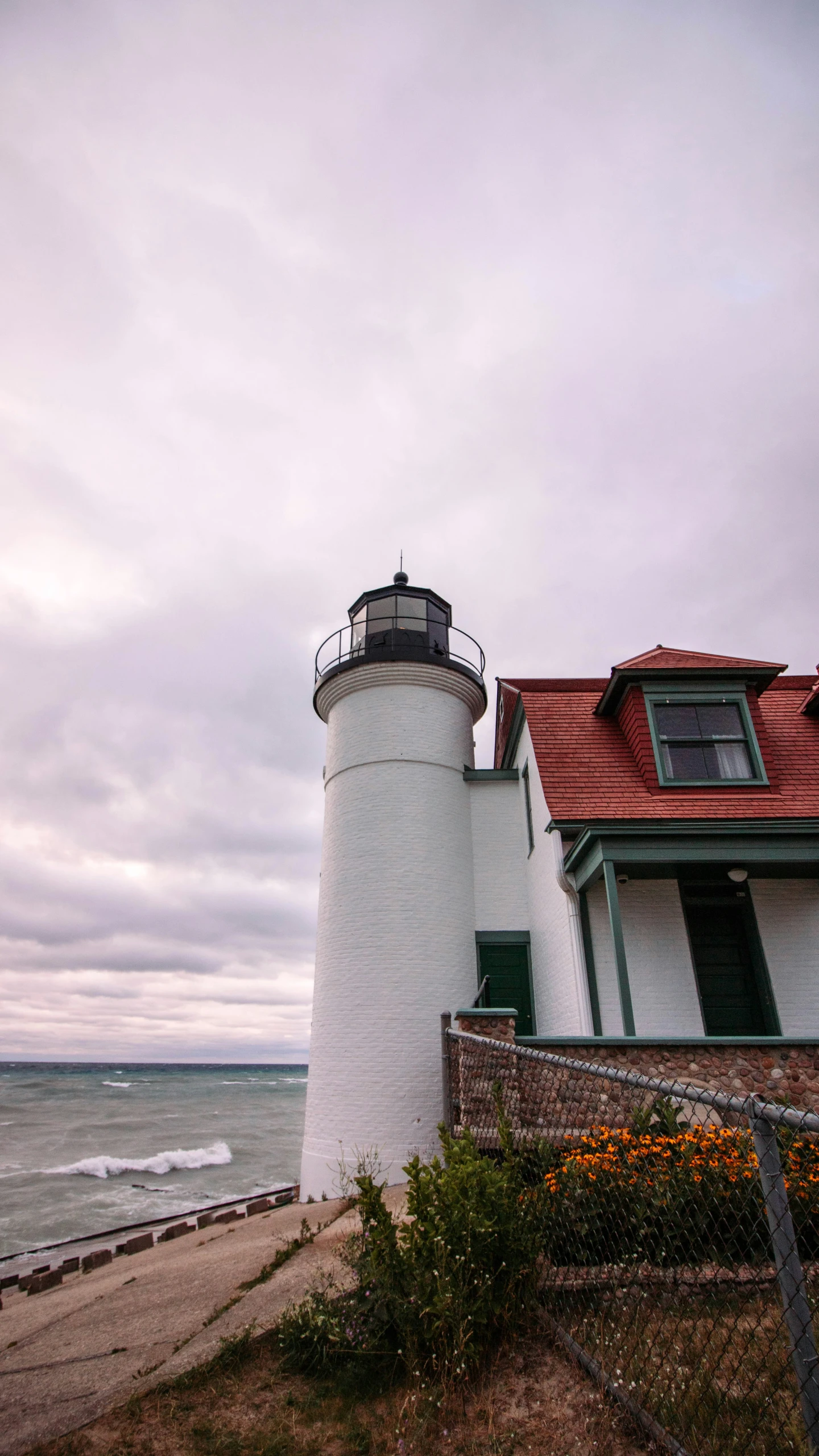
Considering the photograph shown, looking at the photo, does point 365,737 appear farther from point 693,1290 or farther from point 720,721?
point 693,1290

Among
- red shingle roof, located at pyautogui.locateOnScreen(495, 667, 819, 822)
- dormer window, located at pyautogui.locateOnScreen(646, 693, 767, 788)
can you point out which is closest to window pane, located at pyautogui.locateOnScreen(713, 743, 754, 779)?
dormer window, located at pyautogui.locateOnScreen(646, 693, 767, 788)

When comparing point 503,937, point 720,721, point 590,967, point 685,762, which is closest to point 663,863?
point 590,967

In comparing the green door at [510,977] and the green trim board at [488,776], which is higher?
the green trim board at [488,776]

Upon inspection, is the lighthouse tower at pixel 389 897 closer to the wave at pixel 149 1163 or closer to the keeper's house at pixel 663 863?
the keeper's house at pixel 663 863

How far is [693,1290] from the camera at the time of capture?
12.0 ft

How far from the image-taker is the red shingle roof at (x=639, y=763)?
10141 mm

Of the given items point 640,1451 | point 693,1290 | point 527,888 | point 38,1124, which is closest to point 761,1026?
point 527,888

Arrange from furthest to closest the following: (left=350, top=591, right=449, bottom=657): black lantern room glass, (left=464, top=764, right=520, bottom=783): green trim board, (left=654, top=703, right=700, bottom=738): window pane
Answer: (left=350, top=591, right=449, bottom=657): black lantern room glass → (left=464, top=764, right=520, bottom=783): green trim board → (left=654, top=703, right=700, bottom=738): window pane

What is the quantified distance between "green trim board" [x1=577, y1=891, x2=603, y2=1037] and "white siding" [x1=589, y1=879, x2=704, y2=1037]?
59 millimetres

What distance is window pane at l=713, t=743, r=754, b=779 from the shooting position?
10852 mm

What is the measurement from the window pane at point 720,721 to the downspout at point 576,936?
131 inches

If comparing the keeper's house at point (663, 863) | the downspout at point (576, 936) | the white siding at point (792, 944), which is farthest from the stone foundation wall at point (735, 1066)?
the white siding at point (792, 944)

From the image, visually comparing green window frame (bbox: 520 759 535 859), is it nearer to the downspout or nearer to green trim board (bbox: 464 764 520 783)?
green trim board (bbox: 464 764 520 783)

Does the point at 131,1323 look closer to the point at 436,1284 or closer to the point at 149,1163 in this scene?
the point at 436,1284
